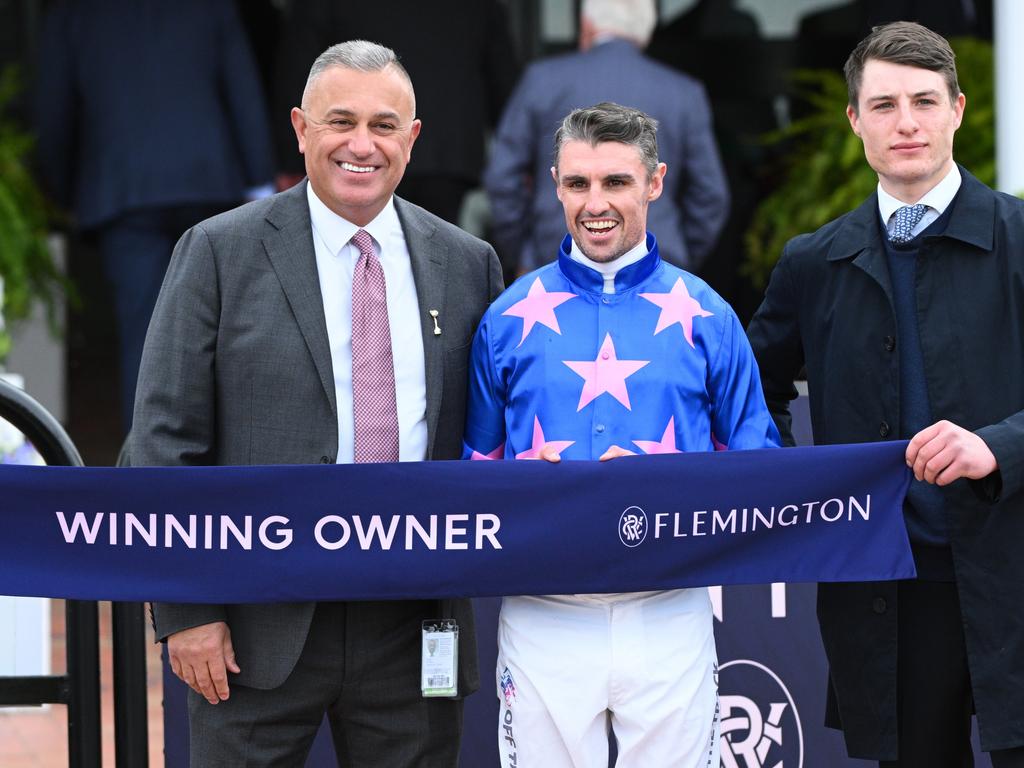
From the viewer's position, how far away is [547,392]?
351 cm

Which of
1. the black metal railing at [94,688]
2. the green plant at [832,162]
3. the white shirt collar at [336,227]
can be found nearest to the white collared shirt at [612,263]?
the white shirt collar at [336,227]

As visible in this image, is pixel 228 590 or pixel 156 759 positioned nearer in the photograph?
pixel 228 590

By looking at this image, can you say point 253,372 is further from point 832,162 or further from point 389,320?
point 832,162

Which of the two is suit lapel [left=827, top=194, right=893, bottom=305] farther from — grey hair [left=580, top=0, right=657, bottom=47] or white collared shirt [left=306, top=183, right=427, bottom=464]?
grey hair [left=580, top=0, right=657, bottom=47]

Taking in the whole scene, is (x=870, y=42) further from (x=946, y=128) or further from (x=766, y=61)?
(x=766, y=61)

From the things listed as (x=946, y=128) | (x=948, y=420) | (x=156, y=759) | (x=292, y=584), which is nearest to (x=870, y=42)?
(x=946, y=128)

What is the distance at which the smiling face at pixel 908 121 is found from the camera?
3514 millimetres

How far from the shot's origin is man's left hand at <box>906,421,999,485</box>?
3365mm

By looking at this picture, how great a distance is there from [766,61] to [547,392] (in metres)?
7.80

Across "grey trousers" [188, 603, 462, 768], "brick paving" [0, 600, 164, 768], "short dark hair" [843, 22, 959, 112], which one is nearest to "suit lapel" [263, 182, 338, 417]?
"grey trousers" [188, 603, 462, 768]

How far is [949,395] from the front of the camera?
11.5 ft

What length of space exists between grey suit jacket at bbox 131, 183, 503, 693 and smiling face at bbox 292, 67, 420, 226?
12cm

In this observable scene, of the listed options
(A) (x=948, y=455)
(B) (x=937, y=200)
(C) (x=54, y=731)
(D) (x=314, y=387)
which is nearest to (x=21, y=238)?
(C) (x=54, y=731)

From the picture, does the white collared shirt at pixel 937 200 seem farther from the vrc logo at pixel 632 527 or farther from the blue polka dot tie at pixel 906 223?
the vrc logo at pixel 632 527
